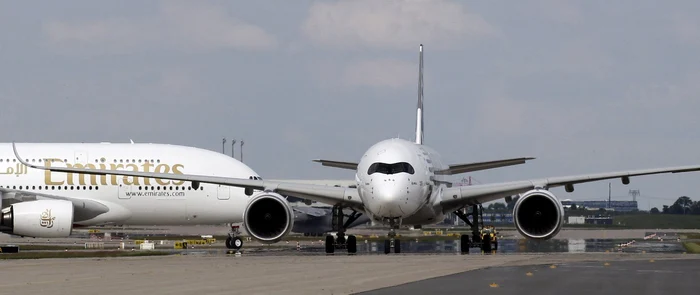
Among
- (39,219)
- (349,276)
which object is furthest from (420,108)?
(349,276)

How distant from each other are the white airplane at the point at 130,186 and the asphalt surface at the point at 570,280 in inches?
666

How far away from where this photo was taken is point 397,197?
91.5 feet

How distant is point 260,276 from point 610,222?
4048 inches

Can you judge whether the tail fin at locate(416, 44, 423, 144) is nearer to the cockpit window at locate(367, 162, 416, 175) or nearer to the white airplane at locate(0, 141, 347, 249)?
the white airplane at locate(0, 141, 347, 249)

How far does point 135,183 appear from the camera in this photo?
37.1 m

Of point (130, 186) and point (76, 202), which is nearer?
point (76, 202)

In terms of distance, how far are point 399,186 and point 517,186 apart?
Result: 133 inches

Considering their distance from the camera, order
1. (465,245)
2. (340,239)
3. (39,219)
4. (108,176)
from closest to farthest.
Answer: (340,239)
(465,245)
(39,219)
(108,176)

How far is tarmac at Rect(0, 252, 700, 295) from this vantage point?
16.3 metres

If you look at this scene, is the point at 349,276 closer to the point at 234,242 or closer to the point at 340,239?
the point at 340,239

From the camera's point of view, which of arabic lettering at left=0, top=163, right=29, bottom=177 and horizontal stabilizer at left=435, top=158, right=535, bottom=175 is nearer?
horizontal stabilizer at left=435, top=158, right=535, bottom=175

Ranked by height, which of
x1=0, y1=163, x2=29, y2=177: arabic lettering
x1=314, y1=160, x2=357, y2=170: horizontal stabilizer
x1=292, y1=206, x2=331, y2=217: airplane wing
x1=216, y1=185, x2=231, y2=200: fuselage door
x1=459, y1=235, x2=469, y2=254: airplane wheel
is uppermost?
x1=0, y1=163, x2=29, y2=177: arabic lettering

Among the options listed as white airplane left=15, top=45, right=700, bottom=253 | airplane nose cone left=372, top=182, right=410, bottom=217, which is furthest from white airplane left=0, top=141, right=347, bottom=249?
airplane nose cone left=372, top=182, right=410, bottom=217

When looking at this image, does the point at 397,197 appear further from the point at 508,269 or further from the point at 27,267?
the point at 27,267
